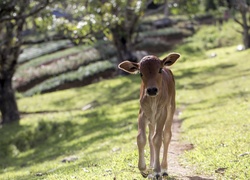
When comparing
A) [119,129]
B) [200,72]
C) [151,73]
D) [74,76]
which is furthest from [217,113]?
[74,76]

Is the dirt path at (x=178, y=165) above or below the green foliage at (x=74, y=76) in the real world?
above

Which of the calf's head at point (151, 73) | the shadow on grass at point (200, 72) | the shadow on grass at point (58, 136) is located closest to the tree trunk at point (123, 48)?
the shadow on grass at point (200, 72)

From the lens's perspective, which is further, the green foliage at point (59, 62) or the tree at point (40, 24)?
the green foliage at point (59, 62)

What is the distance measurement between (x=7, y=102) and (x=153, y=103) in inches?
638

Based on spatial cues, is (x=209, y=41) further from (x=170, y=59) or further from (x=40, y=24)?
(x=170, y=59)

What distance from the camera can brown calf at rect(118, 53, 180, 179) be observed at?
7738 millimetres

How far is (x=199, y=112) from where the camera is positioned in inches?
709

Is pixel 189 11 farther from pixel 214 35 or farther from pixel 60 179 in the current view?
pixel 60 179

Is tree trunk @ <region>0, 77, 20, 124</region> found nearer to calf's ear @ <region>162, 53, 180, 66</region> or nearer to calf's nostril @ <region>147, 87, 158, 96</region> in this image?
calf's ear @ <region>162, 53, 180, 66</region>

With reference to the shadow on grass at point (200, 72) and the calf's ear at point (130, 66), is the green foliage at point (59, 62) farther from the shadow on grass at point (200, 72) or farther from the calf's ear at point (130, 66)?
the calf's ear at point (130, 66)

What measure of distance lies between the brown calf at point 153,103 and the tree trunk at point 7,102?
51.0 feet

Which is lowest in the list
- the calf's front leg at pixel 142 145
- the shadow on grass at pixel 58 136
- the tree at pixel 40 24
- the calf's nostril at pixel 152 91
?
the shadow on grass at pixel 58 136

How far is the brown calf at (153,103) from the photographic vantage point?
7738 mm

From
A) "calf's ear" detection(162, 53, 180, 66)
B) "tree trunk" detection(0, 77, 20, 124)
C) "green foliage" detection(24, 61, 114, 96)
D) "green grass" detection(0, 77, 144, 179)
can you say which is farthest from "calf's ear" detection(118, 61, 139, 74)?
"green foliage" detection(24, 61, 114, 96)
